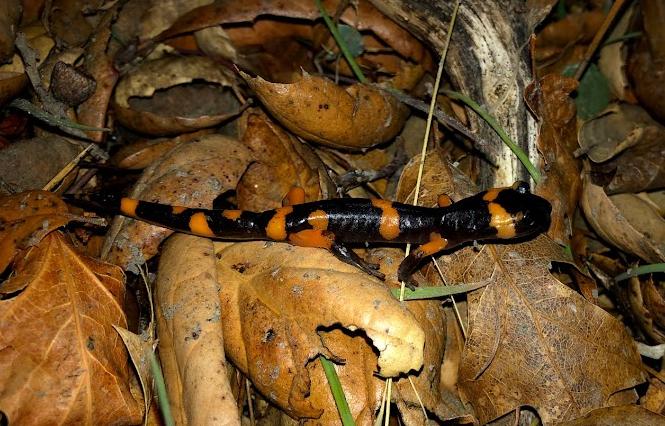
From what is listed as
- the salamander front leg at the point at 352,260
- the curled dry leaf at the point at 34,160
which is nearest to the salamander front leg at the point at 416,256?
the salamander front leg at the point at 352,260

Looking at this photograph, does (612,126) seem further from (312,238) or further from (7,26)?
(7,26)

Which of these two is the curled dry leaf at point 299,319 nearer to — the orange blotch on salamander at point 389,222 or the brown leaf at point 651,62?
the orange blotch on salamander at point 389,222

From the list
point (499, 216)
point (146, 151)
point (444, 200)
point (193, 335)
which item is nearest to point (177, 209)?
point (146, 151)

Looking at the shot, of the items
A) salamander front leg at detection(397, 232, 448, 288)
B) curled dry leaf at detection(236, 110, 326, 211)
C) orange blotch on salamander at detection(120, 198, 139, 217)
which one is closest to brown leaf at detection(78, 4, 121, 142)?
orange blotch on salamander at detection(120, 198, 139, 217)

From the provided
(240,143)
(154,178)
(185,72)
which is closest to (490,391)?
(240,143)

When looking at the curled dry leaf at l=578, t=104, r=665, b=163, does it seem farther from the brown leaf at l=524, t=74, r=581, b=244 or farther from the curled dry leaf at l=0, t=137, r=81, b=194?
the curled dry leaf at l=0, t=137, r=81, b=194

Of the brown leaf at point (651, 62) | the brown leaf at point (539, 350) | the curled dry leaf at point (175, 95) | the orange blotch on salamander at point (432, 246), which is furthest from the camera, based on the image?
the brown leaf at point (651, 62)
